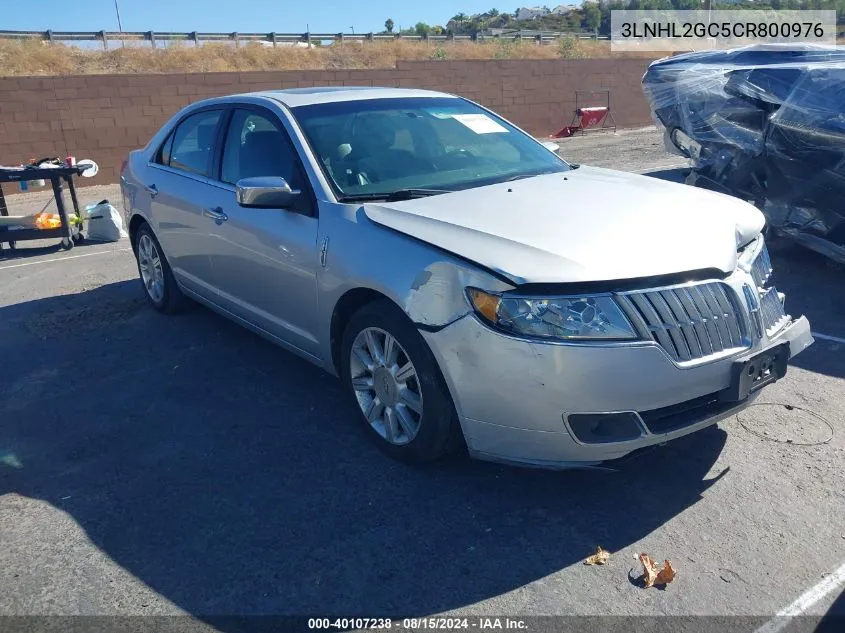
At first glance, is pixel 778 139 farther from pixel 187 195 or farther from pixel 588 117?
pixel 588 117

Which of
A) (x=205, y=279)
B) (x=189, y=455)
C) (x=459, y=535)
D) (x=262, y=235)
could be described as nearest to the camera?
(x=459, y=535)

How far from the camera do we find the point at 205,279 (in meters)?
5.31

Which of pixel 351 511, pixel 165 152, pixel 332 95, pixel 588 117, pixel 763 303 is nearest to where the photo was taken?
pixel 351 511

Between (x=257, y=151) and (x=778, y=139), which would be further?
(x=778, y=139)

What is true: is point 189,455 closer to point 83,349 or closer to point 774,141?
point 83,349

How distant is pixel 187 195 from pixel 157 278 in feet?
3.93

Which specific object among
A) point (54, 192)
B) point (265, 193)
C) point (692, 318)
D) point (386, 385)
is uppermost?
point (265, 193)

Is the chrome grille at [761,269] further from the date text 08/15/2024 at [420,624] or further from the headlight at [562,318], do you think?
the date text 08/15/2024 at [420,624]

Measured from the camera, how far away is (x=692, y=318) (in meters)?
3.05

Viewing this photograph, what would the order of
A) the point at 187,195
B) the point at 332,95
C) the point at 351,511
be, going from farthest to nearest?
the point at 187,195, the point at 332,95, the point at 351,511

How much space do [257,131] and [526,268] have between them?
2.38 meters

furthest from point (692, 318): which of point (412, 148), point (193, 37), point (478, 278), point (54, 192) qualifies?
point (193, 37)

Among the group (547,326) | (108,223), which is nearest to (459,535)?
(547,326)

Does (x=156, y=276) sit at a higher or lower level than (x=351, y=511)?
higher
